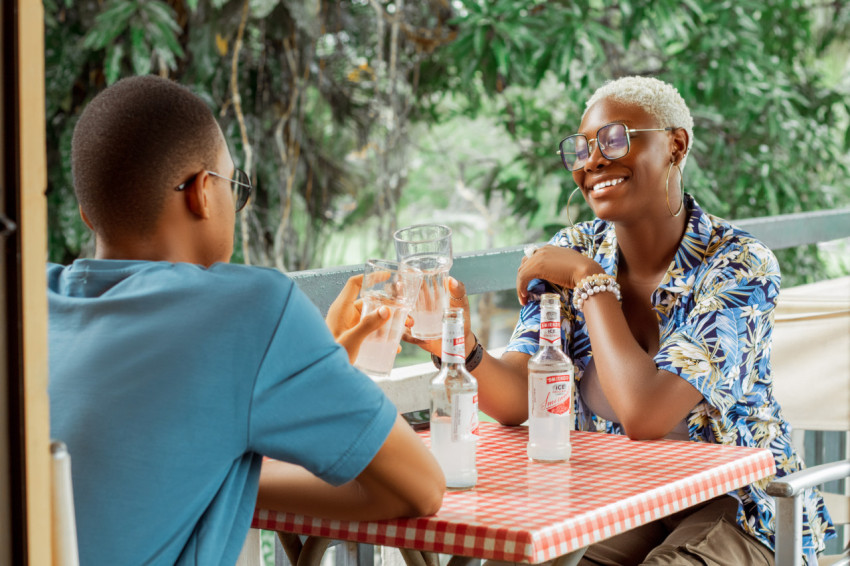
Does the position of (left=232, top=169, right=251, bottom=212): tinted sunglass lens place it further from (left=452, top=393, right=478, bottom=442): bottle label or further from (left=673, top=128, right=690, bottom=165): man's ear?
(left=673, top=128, right=690, bottom=165): man's ear

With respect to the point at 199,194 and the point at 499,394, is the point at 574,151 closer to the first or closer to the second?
the point at 499,394

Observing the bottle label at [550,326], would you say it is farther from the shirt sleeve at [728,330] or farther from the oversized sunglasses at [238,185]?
the oversized sunglasses at [238,185]

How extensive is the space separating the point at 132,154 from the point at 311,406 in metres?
0.40

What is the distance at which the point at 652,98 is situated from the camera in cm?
221

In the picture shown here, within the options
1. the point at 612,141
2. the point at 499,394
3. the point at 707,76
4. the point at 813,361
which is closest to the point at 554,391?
the point at 499,394

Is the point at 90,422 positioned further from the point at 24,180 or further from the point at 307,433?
the point at 24,180

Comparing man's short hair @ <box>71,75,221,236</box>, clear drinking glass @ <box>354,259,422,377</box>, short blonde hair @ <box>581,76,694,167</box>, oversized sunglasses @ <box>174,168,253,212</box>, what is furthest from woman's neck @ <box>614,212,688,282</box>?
man's short hair @ <box>71,75,221,236</box>

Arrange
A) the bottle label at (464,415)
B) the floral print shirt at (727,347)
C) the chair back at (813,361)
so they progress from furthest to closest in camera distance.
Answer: the chair back at (813,361)
the floral print shirt at (727,347)
the bottle label at (464,415)

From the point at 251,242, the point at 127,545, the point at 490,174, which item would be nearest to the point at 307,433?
the point at 127,545

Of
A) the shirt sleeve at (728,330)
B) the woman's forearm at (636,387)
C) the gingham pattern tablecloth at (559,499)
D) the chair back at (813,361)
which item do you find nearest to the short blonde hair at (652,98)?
the shirt sleeve at (728,330)

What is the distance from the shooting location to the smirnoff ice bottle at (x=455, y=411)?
1.55 metres

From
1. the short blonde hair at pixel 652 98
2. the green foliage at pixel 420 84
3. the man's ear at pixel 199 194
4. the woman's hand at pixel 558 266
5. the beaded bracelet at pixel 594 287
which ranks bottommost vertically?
the beaded bracelet at pixel 594 287

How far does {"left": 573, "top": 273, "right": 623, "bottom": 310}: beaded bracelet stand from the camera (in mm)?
2047

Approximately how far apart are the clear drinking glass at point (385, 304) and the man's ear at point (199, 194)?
1.35 feet
